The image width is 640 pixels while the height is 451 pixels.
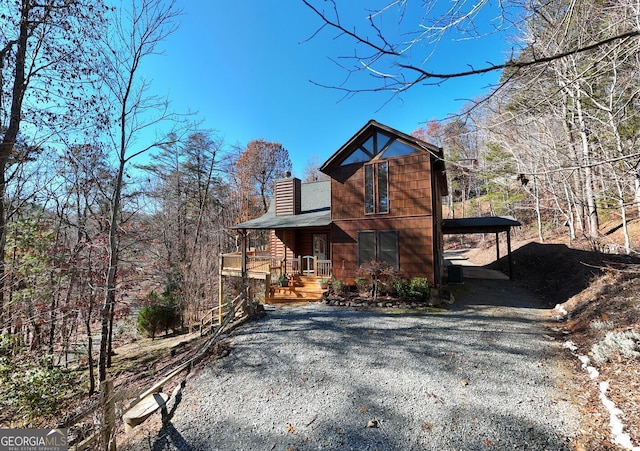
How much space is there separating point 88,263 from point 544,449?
11094 millimetres

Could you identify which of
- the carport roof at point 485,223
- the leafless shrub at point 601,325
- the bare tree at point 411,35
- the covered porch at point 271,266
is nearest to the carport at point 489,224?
the carport roof at point 485,223

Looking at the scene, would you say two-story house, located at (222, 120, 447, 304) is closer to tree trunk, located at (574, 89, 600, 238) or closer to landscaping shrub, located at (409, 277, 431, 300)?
landscaping shrub, located at (409, 277, 431, 300)

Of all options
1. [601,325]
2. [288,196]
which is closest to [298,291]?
[288,196]

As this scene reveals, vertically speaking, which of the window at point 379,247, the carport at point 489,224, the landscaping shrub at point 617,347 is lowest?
the landscaping shrub at point 617,347

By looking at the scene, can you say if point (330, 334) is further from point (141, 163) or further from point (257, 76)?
point (141, 163)

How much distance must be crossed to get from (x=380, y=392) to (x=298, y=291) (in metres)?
6.77

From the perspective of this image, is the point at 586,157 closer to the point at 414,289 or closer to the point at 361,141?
the point at 414,289

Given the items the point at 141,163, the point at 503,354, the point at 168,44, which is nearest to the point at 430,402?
the point at 503,354

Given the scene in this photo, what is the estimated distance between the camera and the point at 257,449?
343 centimetres

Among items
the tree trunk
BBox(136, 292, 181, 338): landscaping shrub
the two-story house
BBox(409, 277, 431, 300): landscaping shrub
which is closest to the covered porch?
the two-story house

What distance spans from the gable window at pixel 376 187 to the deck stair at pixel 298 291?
12.1ft

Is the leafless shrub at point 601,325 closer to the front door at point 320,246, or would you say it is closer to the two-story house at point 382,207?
the two-story house at point 382,207

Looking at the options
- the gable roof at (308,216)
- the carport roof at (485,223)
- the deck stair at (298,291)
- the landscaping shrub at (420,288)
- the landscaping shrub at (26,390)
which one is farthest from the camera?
the carport roof at (485,223)

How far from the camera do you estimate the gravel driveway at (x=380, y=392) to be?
344cm
